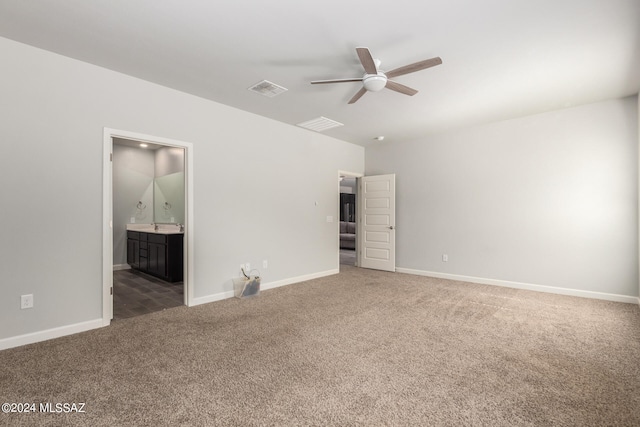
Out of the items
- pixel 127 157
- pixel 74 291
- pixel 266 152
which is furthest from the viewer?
pixel 127 157

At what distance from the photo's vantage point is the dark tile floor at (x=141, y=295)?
3650mm

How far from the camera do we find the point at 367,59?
248cm

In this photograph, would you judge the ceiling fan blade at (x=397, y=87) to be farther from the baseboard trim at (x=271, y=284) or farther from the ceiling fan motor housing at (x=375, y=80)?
the baseboard trim at (x=271, y=284)

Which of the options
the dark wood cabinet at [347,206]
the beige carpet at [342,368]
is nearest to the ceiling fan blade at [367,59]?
the beige carpet at [342,368]

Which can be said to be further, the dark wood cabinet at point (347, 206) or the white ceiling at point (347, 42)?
the dark wood cabinet at point (347, 206)

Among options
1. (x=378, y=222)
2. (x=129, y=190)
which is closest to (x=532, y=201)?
(x=378, y=222)

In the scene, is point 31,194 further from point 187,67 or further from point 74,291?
point 187,67

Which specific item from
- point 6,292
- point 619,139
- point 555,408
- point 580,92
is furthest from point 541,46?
point 6,292

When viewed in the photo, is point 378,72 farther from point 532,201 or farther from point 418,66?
point 532,201

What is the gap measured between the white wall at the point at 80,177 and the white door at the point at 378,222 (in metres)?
2.57

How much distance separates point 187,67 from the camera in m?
3.10

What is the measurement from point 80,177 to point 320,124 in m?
3.24

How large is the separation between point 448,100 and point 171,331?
162 inches

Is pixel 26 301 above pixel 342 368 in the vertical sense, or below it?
above
